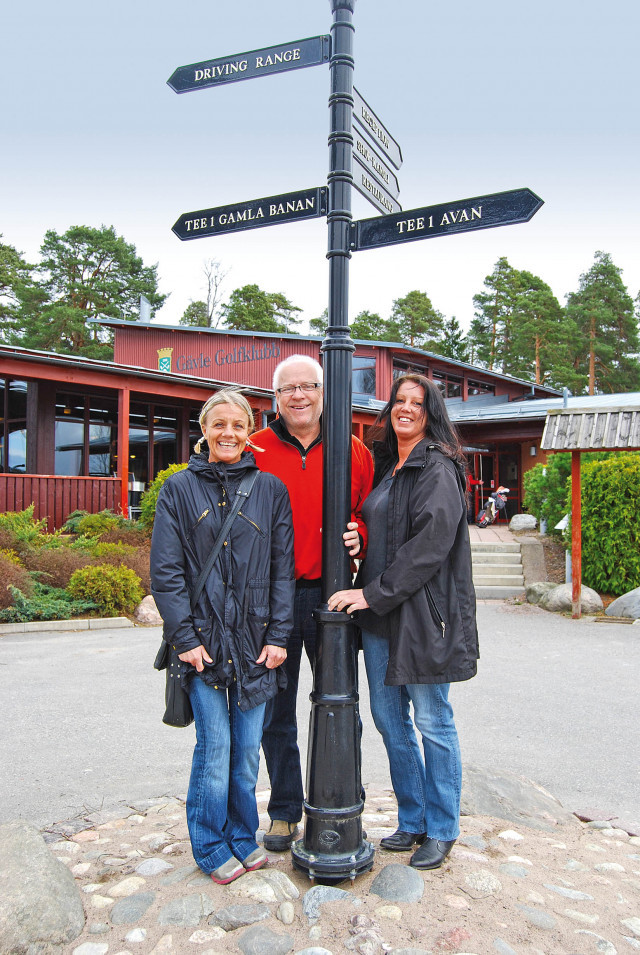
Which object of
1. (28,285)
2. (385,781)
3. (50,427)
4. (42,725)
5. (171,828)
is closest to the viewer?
(171,828)

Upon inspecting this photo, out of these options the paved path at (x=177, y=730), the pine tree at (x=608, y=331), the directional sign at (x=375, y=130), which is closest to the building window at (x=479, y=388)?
the pine tree at (x=608, y=331)

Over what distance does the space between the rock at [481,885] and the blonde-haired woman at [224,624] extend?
2.58 ft

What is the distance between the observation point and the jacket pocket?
2.61 metres

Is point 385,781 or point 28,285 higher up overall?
point 28,285

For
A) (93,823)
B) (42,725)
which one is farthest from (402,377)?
(42,725)

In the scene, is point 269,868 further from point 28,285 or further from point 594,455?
point 28,285

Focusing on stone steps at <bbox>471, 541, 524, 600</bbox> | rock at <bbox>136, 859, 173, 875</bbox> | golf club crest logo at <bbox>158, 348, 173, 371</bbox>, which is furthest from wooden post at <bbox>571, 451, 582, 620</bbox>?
golf club crest logo at <bbox>158, 348, 173, 371</bbox>

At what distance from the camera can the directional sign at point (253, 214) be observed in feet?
9.55

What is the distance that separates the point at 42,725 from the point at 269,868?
2.81m

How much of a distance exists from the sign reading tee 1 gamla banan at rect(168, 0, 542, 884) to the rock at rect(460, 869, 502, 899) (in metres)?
0.37

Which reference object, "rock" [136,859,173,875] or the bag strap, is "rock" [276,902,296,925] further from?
the bag strap

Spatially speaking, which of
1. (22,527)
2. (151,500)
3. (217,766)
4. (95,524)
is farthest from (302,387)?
(151,500)

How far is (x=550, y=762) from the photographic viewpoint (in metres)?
4.18

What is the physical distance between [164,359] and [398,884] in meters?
22.4
